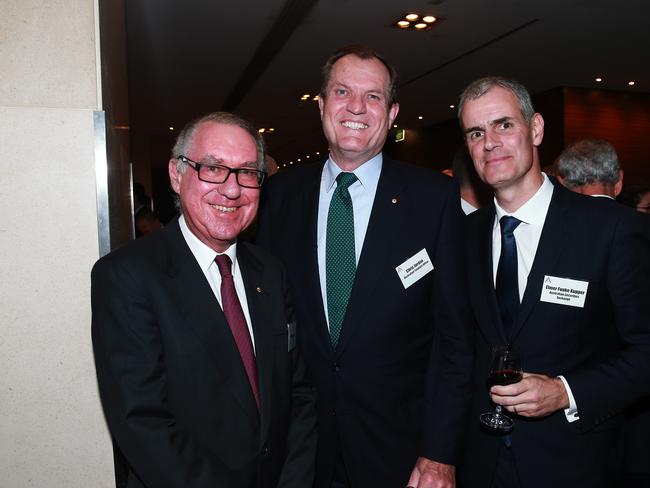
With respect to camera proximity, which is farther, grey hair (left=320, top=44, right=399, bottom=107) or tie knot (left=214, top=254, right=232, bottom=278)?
grey hair (left=320, top=44, right=399, bottom=107)

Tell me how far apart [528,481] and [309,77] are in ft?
27.2

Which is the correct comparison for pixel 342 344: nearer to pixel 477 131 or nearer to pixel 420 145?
pixel 477 131

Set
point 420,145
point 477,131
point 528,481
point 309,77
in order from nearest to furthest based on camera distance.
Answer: point 528,481 → point 477,131 → point 309,77 → point 420,145

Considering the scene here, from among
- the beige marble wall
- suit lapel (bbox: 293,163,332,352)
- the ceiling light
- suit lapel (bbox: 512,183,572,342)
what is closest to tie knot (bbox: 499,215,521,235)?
suit lapel (bbox: 512,183,572,342)

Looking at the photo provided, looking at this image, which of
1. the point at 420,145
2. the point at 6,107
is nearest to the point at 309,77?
the point at 420,145

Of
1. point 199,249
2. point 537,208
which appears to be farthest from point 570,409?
point 199,249

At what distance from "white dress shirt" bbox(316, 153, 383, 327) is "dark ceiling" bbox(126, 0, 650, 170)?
451 cm

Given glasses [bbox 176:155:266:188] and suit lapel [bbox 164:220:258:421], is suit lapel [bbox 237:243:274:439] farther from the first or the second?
glasses [bbox 176:155:266:188]

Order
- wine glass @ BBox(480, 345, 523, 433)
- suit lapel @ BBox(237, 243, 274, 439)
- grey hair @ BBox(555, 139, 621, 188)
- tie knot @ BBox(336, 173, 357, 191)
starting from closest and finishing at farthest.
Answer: suit lapel @ BBox(237, 243, 274, 439) < wine glass @ BBox(480, 345, 523, 433) < tie knot @ BBox(336, 173, 357, 191) < grey hair @ BBox(555, 139, 621, 188)

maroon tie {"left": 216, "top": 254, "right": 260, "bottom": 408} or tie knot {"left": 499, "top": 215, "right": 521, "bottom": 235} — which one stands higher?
tie knot {"left": 499, "top": 215, "right": 521, "bottom": 235}

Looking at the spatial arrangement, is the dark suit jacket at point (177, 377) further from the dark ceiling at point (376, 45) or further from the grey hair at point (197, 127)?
the dark ceiling at point (376, 45)

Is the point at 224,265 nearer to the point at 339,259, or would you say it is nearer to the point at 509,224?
the point at 339,259

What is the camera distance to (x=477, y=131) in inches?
82.6

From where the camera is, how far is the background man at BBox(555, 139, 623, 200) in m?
3.32
